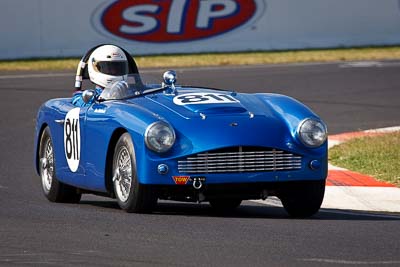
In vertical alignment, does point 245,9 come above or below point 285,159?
below

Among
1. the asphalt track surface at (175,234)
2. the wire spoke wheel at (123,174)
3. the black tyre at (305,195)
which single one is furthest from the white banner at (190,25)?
the black tyre at (305,195)

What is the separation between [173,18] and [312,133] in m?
19.2

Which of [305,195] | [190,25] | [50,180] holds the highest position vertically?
[305,195]

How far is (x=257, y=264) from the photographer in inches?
261

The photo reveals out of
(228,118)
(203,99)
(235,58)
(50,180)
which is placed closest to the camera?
(228,118)

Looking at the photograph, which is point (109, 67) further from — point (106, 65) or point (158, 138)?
point (158, 138)

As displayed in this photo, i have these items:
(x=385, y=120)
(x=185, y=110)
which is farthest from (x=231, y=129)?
(x=385, y=120)

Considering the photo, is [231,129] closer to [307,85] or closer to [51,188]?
[51,188]

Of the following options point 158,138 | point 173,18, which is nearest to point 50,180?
point 158,138

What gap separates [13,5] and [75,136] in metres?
17.3

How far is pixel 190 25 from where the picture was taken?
2811 centimetres

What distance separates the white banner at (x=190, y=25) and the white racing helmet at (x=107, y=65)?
15926mm

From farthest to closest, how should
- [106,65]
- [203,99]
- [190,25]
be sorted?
[190,25], [106,65], [203,99]

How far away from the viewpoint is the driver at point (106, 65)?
10.8 metres
